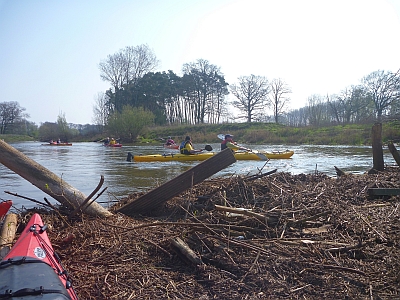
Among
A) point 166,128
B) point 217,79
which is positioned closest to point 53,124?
point 166,128

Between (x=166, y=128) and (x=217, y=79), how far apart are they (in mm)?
15145

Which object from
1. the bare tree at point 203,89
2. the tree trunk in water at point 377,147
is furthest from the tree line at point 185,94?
the tree trunk in water at point 377,147

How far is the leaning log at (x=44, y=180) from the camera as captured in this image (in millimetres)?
4863

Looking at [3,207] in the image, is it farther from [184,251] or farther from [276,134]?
[276,134]

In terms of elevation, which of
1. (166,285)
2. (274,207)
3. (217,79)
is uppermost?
(217,79)

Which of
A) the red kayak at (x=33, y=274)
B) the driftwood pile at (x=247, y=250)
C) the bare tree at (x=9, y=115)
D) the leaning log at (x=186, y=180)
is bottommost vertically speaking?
the driftwood pile at (x=247, y=250)

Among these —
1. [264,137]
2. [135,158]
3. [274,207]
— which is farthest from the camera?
Answer: [264,137]

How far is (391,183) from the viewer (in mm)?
5891

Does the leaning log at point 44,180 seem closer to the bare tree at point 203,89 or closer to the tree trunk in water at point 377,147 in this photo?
the tree trunk in water at point 377,147

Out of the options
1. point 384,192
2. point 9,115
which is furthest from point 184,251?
point 9,115

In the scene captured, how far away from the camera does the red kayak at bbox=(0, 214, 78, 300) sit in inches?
86.7

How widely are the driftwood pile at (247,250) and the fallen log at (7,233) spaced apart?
40cm

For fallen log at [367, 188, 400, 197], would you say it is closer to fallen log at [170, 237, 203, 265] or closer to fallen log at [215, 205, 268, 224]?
fallen log at [215, 205, 268, 224]

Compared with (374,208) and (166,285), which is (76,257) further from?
(374,208)
